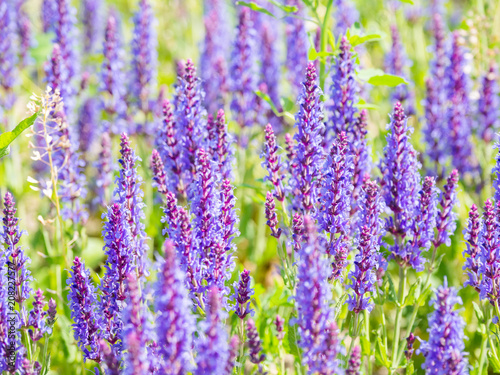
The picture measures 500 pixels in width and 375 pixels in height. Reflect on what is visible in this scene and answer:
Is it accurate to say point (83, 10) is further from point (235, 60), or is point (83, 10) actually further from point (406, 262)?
point (406, 262)

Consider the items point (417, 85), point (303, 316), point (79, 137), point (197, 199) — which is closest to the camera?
point (303, 316)

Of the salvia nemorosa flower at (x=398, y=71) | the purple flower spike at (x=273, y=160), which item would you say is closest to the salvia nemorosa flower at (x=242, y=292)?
the purple flower spike at (x=273, y=160)

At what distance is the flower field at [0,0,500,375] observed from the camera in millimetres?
3006

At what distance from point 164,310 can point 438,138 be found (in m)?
4.46

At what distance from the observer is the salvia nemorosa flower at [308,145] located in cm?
379

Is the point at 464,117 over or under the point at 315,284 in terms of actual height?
over

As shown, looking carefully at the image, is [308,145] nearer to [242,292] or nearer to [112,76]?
[242,292]

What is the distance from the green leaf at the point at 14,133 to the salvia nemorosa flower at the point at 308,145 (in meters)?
1.74

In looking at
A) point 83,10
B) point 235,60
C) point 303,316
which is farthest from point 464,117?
point 83,10

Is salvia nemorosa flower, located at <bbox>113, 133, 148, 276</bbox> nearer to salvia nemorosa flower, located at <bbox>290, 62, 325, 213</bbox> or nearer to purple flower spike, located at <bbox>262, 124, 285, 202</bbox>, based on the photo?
purple flower spike, located at <bbox>262, 124, 285, 202</bbox>

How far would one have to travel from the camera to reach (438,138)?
245 inches

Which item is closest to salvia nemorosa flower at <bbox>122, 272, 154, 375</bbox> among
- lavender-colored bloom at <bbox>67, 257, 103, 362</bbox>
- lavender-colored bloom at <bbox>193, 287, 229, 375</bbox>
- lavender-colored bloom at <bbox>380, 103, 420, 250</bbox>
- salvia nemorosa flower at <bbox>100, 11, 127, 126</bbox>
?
lavender-colored bloom at <bbox>193, 287, 229, 375</bbox>

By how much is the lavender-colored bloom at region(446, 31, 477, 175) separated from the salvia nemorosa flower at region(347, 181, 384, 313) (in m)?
2.83

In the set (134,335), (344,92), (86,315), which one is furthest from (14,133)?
(344,92)
